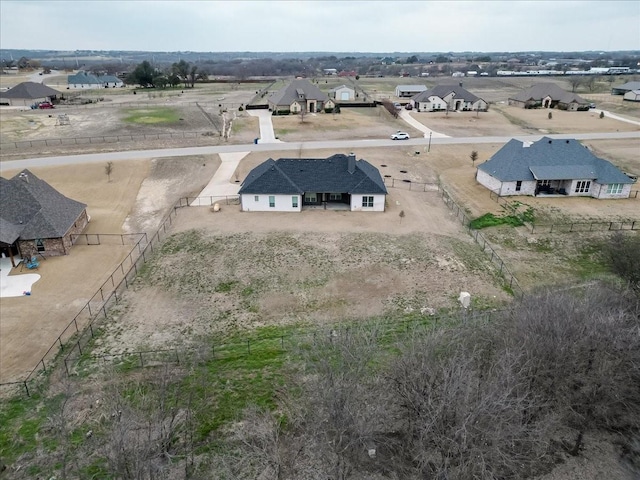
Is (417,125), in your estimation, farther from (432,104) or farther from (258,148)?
(258,148)

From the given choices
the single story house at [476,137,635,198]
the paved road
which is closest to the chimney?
the single story house at [476,137,635,198]

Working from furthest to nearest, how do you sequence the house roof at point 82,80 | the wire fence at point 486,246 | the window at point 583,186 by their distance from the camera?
1. the house roof at point 82,80
2. the window at point 583,186
3. the wire fence at point 486,246

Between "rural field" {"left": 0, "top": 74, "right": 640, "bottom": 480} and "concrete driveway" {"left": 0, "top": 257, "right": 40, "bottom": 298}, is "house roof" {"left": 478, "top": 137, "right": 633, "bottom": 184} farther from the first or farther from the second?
"concrete driveway" {"left": 0, "top": 257, "right": 40, "bottom": 298}

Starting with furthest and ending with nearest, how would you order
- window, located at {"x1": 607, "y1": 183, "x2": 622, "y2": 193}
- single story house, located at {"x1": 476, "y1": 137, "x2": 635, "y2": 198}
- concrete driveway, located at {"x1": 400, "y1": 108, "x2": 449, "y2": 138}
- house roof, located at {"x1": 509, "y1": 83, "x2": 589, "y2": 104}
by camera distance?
house roof, located at {"x1": 509, "y1": 83, "x2": 589, "y2": 104} < concrete driveway, located at {"x1": 400, "y1": 108, "x2": 449, "y2": 138} < single story house, located at {"x1": 476, "y1": 137, "x2": 635, "y2": 198} < window, located at {"x1": 607, "y1": 183, "x2": 622, "y2": 193}

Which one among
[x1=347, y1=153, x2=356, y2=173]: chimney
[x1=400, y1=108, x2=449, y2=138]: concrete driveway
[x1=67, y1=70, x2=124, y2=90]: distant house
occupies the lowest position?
[x1=400, y1=108, x2=449, y2=138]: concrete driveway

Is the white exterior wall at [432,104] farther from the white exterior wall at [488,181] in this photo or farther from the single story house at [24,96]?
the single story house at [24,96]

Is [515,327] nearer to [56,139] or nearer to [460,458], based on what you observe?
[460,458]

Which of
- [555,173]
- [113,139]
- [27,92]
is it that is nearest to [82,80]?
[27,92]

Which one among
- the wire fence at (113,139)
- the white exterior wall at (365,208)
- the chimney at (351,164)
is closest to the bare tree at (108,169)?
the wire fence at (113,139)
